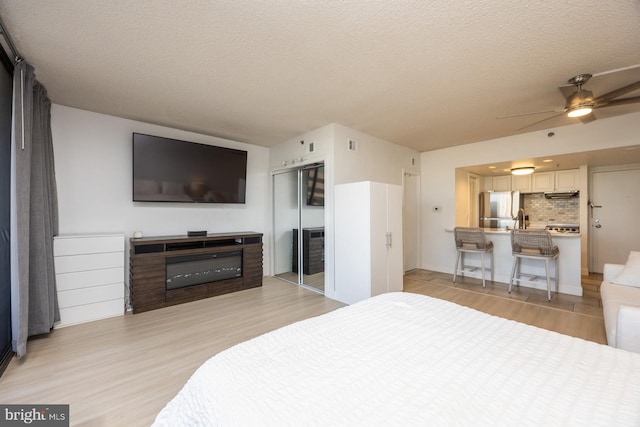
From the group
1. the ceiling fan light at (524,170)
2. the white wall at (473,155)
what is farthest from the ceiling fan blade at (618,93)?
the ceiling fan light at (524,170)

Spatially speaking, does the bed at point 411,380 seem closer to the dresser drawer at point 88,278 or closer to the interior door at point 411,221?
the dresser drawer at point 88,278

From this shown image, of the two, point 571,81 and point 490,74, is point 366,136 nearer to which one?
point 490,74

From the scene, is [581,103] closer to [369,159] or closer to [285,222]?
[369,159]

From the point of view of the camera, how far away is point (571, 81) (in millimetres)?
2486

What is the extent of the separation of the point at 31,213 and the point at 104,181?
3.30 feet

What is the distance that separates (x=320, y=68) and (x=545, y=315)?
3786 mm

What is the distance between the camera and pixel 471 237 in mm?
4250

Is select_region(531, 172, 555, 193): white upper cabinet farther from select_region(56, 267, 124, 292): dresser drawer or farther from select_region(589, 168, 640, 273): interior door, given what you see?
select_region(56, 267, 124, 292): dresser drawer

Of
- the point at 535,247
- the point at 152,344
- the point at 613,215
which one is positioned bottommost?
the point at 152,344

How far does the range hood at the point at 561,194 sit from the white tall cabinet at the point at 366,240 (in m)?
4.05

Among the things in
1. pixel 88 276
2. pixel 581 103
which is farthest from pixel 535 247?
pixel 88 276

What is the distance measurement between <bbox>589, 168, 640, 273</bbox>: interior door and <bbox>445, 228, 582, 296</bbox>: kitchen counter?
1.84m

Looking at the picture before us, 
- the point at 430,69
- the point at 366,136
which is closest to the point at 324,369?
the point at 430,69

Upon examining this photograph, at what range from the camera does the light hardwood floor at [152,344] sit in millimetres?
1706
